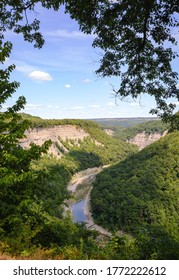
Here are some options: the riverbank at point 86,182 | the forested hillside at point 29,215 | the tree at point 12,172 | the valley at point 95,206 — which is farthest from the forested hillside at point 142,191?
the tree at point 12,172

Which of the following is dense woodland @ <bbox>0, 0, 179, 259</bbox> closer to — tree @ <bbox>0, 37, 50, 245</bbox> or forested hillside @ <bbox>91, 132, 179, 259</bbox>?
tree @ <bbox>0, 37, 50, 245</bbox>

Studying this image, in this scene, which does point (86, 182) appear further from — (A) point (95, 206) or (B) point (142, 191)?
(B) point (142, 191)

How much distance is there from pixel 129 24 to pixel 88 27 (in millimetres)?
1449

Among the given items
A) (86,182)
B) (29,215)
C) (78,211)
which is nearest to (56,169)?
(29,215)

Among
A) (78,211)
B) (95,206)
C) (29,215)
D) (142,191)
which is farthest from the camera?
(78,211)

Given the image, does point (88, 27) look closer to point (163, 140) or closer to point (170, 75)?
point (170, 75)

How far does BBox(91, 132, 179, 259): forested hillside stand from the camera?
3449 inches

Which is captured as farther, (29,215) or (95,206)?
(95,206)

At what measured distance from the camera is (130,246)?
11.2 meters

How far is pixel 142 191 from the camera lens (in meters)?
99.2

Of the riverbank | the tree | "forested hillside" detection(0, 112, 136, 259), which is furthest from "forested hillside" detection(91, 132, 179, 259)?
the tree

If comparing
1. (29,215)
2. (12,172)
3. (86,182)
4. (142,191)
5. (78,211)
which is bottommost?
(78,211)

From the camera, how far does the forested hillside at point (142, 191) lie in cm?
8759
